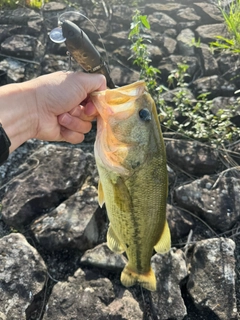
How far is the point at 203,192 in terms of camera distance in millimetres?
3672

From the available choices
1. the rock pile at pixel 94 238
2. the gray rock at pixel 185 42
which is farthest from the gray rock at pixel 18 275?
the gray rock at pixel 185 42

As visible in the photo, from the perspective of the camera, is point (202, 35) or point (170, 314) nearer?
point (170, 314)

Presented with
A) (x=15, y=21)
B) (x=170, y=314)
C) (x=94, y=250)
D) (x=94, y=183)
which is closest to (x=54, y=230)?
(x=94, y=250)

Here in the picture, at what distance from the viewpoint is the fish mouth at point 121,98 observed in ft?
7.07

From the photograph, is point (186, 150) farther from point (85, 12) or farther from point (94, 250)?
point (85, 12)

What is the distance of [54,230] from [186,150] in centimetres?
163

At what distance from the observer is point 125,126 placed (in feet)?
7.25

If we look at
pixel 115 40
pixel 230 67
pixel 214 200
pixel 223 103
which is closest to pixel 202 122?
pixel 223 103

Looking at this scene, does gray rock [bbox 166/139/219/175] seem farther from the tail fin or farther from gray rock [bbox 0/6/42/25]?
gray rock [bbox 0/6/42/25]

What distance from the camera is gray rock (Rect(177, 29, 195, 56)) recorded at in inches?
211

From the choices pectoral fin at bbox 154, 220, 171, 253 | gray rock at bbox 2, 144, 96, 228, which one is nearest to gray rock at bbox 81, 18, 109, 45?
gray rock at bbox 2, 144, 96, 228

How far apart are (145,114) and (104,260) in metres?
1.51

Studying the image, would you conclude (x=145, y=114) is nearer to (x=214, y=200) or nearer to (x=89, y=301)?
(x=89, y=301)

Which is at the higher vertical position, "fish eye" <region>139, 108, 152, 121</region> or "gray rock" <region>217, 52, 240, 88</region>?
"fish eye" <region>139, 108, 152, 121</region>
